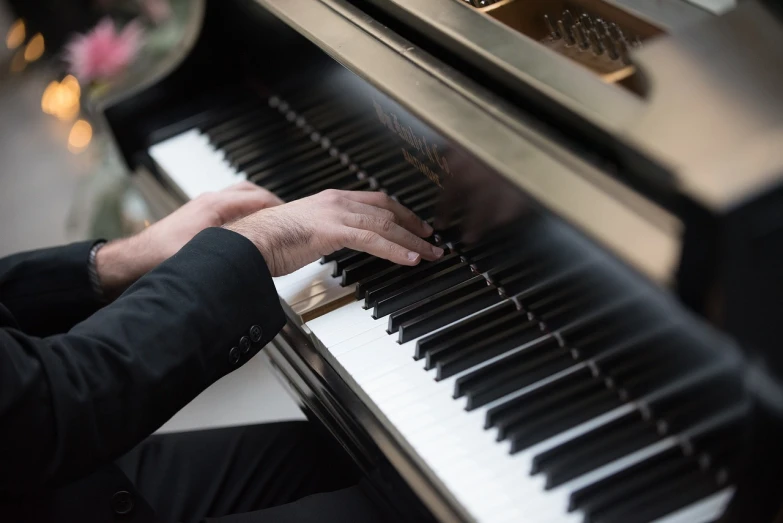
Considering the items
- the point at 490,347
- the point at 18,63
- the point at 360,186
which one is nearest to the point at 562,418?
the point at 490,347

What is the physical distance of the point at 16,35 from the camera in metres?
3.77

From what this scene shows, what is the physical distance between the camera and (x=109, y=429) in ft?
3.44

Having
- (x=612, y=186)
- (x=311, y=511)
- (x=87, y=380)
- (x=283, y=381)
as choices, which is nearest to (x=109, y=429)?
(x=87, y=380)

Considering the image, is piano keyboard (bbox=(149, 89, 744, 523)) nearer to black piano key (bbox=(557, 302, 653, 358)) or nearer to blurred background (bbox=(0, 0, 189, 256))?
black piano key (bbox=(557, 302, 653, 358))

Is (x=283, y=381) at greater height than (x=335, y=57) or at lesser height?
lesser

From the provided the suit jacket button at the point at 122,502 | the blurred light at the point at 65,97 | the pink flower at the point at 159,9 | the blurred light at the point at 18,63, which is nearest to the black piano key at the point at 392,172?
the suit jacket button at the point at 122,502

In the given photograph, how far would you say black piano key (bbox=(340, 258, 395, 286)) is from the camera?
1.32 meters

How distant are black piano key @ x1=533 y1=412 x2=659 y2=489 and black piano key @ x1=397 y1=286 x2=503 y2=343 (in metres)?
0.27

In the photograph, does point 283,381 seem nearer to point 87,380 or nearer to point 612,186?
point 87,380

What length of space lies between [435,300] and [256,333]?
275mm

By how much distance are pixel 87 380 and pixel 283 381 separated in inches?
23.1

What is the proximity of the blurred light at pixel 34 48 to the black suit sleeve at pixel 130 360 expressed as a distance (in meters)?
3.02

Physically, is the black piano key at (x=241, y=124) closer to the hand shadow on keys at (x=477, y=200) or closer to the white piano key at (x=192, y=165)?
the white piano key at (x=192, y=165)

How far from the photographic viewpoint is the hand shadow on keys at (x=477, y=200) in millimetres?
Answer: 1023
